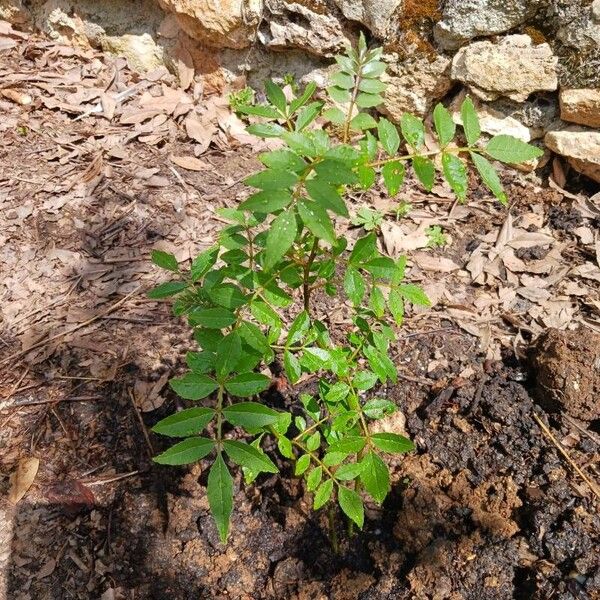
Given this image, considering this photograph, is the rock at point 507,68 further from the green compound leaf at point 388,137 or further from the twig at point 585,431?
the green compound leaf at point 388,137

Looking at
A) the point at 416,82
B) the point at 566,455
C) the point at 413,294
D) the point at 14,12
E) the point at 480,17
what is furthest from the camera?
the point at 14,12

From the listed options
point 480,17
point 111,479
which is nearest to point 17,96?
point 111,479

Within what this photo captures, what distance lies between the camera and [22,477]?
2168 millimetres

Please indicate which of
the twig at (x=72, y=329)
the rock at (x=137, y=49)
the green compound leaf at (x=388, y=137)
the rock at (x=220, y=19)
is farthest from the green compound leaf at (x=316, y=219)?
the rock at (x=137, y=49)

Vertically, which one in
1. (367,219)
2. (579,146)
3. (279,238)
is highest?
(279,238)

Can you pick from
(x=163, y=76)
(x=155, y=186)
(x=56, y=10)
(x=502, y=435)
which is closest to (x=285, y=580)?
(x=502, y=435)

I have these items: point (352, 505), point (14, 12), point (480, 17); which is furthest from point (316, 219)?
point (14, 12)

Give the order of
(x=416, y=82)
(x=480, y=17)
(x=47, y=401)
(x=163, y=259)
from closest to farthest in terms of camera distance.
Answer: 1. (x=163, y=259)
2. (x=47, y=401)
3. (x=480, y=17)
4. (x=416, y=82)

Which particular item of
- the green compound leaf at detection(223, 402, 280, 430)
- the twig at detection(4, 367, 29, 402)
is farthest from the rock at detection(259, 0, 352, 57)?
the green compound leaf at detection(223, 402, 280, 430)

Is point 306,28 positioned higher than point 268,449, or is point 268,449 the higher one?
point 306,28

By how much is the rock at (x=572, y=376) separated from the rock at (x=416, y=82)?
1.56m

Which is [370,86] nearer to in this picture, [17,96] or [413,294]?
[413,294]

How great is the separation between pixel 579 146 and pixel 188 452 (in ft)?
8.38

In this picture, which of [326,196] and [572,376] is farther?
[572,376]
